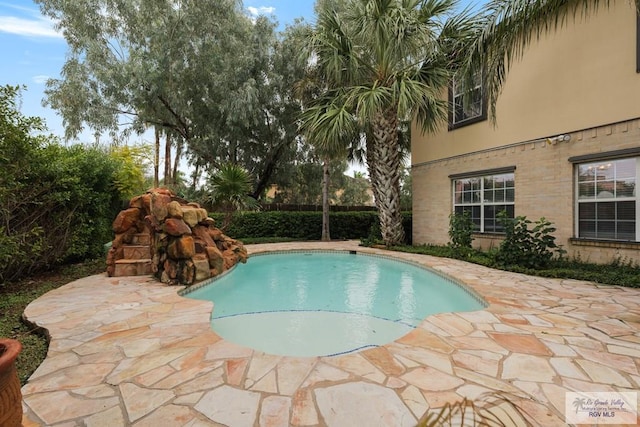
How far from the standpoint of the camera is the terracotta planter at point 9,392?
4.80ft

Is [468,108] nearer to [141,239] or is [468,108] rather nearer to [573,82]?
[573,82]

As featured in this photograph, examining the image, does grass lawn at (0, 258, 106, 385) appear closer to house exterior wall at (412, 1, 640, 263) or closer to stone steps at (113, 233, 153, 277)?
stone steps at (113, 233, 153, 277)

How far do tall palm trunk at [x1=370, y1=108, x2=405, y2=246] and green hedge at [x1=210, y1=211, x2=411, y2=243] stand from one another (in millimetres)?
2069

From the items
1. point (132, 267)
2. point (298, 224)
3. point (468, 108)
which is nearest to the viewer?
point (132, 267)

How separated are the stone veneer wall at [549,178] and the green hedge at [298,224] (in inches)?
114

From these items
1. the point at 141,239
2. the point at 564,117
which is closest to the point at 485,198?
the point at 564,117

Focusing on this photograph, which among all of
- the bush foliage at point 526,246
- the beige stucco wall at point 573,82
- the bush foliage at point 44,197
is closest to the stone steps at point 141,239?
the bush foliage at point 44,197

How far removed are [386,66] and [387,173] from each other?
9.84ft

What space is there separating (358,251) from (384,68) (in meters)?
5.30

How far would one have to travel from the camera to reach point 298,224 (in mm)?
12930

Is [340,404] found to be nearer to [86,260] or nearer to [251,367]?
[251,367]

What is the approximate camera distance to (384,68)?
8492mm

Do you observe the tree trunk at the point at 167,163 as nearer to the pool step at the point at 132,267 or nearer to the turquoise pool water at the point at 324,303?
the turquoise pool water at the point at 324,303

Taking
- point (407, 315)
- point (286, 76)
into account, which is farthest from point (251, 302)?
point (286, 76)
